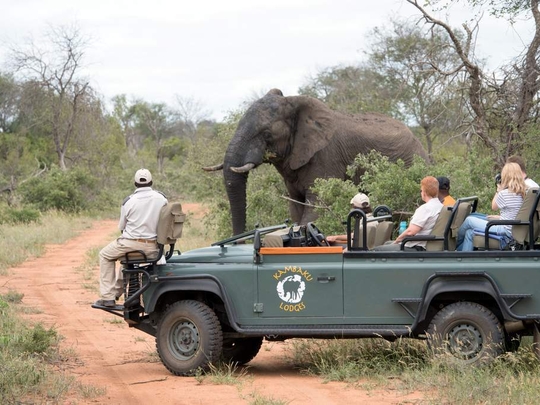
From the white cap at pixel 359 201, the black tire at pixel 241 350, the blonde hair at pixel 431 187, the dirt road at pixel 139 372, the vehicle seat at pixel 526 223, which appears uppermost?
the blonde hair at pixel 431 187

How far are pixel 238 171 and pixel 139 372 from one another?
6651 mm

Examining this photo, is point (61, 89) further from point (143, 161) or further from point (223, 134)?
point (223, 134)

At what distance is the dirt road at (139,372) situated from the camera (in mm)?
7918

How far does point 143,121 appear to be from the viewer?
71375mm

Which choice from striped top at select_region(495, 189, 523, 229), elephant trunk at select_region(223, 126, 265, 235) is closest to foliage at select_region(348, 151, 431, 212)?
elephant trunk at select_region(223, 126, 265, 235)

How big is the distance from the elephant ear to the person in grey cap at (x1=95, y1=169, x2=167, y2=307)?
23.1 ft

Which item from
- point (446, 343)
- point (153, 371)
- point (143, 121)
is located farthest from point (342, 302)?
point (143, 121)

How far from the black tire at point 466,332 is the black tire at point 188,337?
186 centimetres

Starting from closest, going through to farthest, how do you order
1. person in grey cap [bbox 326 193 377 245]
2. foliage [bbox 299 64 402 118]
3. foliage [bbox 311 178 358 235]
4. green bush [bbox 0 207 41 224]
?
person in grey cap [bbox 326 193 377 245]
foliage [bbox 311 178 358 235]
foliage [bbox 299 64 402 118]
green bush [bbox 0 207 41 224]

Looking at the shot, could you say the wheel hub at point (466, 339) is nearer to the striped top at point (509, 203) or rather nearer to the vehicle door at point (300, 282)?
the vehicle door at point (300, 282)

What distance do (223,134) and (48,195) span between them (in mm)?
10561

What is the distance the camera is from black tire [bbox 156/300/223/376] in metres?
8.84

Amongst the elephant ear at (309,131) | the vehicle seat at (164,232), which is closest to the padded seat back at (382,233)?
the vehicle seat at (164,232)

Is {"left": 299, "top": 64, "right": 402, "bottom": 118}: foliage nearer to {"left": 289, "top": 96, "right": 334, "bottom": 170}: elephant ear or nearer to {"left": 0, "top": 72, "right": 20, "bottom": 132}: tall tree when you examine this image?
{"left": 289, "top": 96, "right": 334, "bottom": 170}: elephant ear
